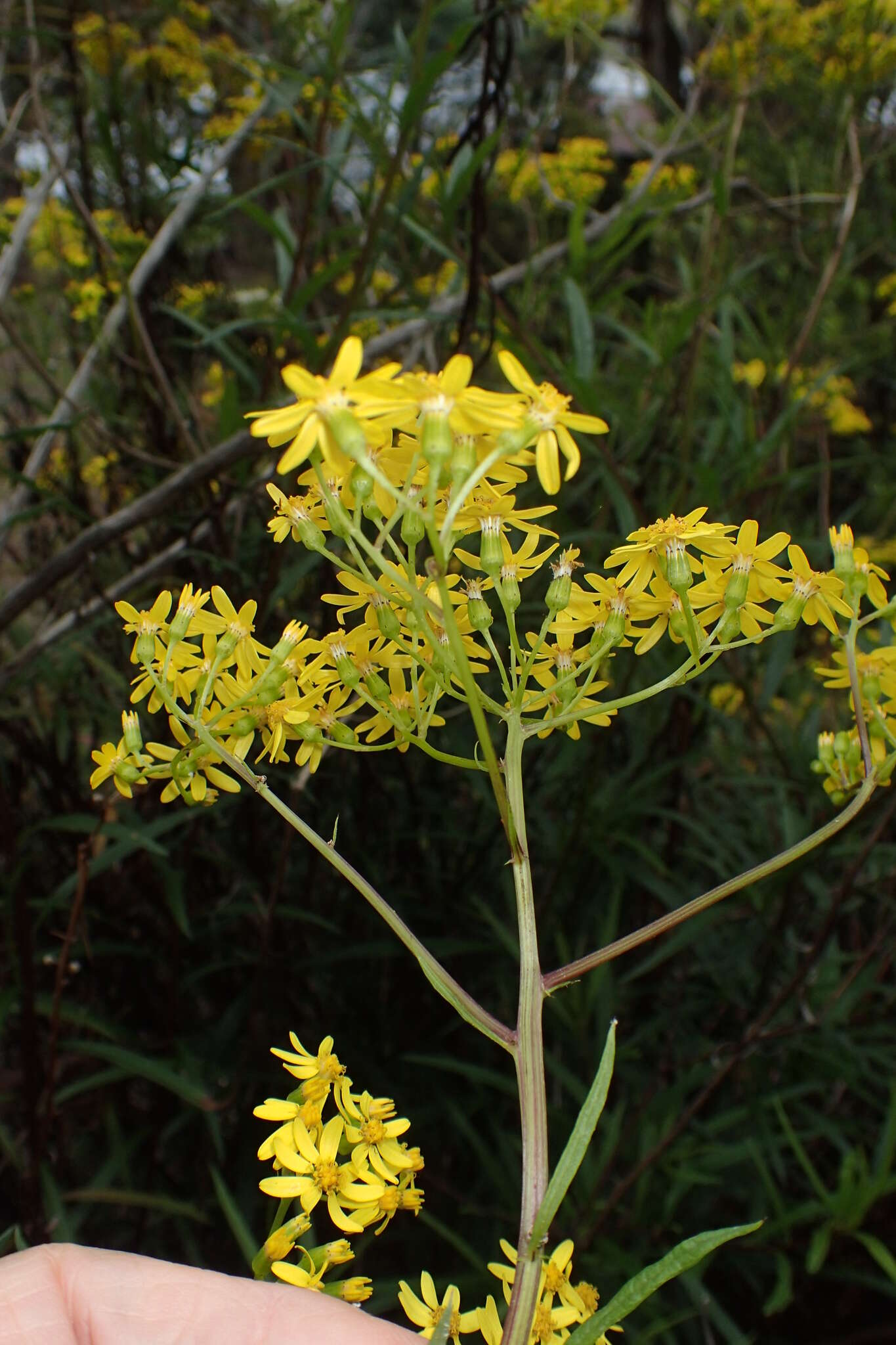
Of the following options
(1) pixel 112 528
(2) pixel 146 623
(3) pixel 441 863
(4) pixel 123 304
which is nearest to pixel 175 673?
(2) pixel 146 623

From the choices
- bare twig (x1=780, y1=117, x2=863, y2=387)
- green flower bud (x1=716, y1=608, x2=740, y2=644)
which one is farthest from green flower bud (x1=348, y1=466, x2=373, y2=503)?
bare twig (x1=780, y1=117, x2=863, y2=387)

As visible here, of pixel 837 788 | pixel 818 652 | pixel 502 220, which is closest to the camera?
pixel 837 788

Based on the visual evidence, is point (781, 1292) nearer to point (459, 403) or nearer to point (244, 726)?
point (244, 726)

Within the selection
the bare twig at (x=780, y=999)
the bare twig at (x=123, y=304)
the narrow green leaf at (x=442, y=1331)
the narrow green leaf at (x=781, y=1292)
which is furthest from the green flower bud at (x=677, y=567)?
the bare twig at (x=123, y=304)

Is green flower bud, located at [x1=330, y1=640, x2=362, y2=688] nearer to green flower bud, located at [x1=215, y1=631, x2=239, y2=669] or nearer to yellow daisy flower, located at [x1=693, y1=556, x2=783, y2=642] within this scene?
green flower bud, located at [x1=215, y1=631, x2=239, y2=669]

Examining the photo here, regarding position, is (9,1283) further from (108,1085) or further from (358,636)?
(108,1085)

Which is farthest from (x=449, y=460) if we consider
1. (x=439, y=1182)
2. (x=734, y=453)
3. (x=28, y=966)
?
(x=734, y=453)

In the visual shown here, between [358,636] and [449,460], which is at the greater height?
[449,460]
